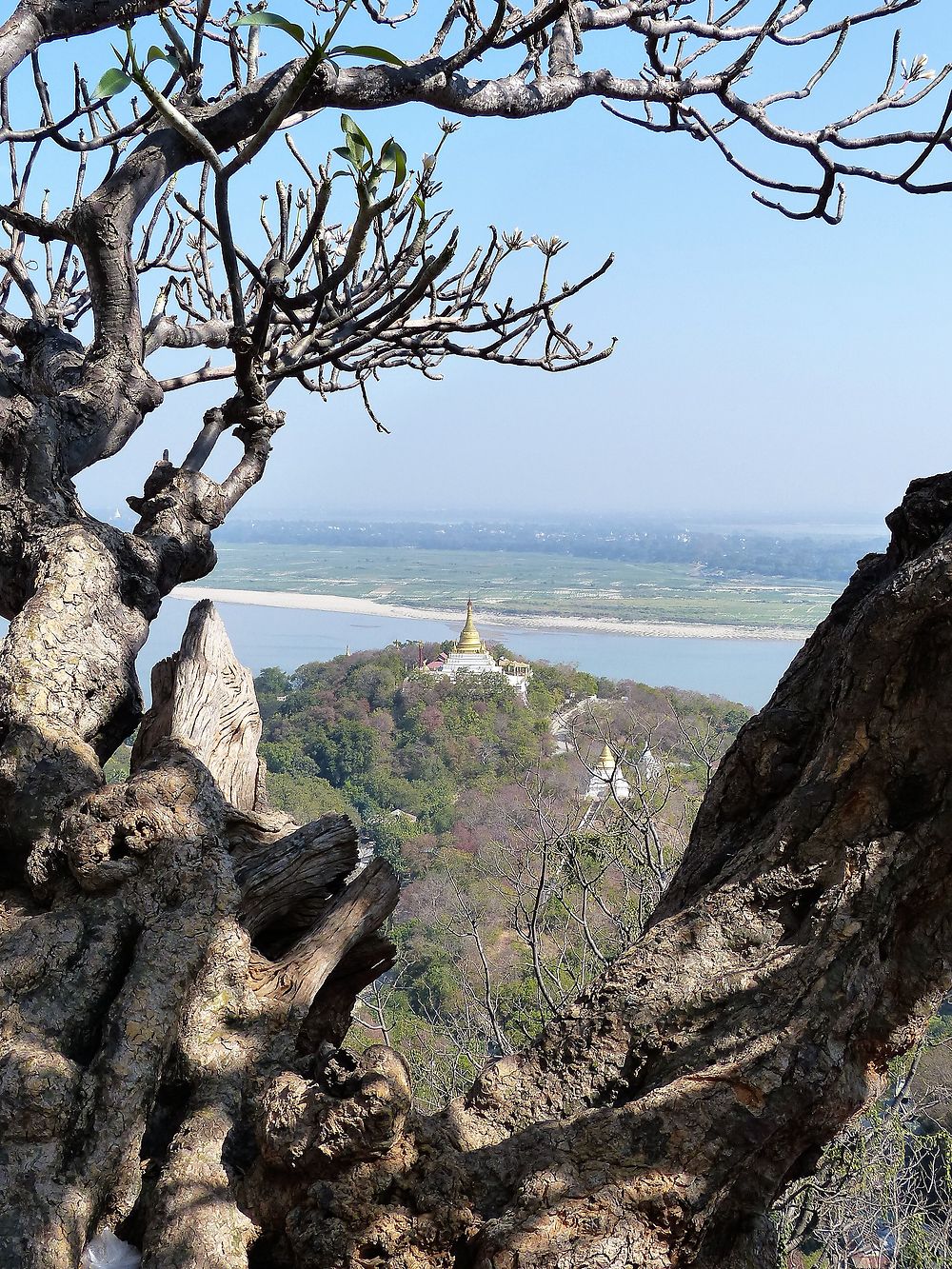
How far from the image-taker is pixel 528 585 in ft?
172

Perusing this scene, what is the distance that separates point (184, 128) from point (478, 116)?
2049mm

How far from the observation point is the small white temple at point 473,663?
89.2ft

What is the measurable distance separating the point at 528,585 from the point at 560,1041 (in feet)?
166

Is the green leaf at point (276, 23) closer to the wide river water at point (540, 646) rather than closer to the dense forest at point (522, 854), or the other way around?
the dense forest at point (522, 854)

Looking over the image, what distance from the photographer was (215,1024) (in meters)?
2.13

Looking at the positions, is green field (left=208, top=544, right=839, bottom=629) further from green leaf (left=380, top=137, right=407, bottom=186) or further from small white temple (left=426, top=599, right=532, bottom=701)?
green leaf (left=380, top=137, right=407, bottom=186)

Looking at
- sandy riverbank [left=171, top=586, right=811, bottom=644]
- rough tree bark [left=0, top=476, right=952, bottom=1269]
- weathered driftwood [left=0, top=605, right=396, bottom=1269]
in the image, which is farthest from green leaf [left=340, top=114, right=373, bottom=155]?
sandy riverbank [left=171, top=586, right=811, bottom=644]

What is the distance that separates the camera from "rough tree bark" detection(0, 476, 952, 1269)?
1.70m

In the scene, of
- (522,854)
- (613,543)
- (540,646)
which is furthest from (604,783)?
(613,543)

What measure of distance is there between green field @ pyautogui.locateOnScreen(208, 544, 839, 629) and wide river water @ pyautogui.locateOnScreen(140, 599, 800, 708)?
1187mm

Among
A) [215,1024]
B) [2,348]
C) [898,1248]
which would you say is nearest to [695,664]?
[898,1248]

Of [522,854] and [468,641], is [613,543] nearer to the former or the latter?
[468,641]

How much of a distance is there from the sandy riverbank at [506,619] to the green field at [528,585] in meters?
0.52

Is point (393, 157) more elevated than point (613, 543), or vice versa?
point (613, 543)
